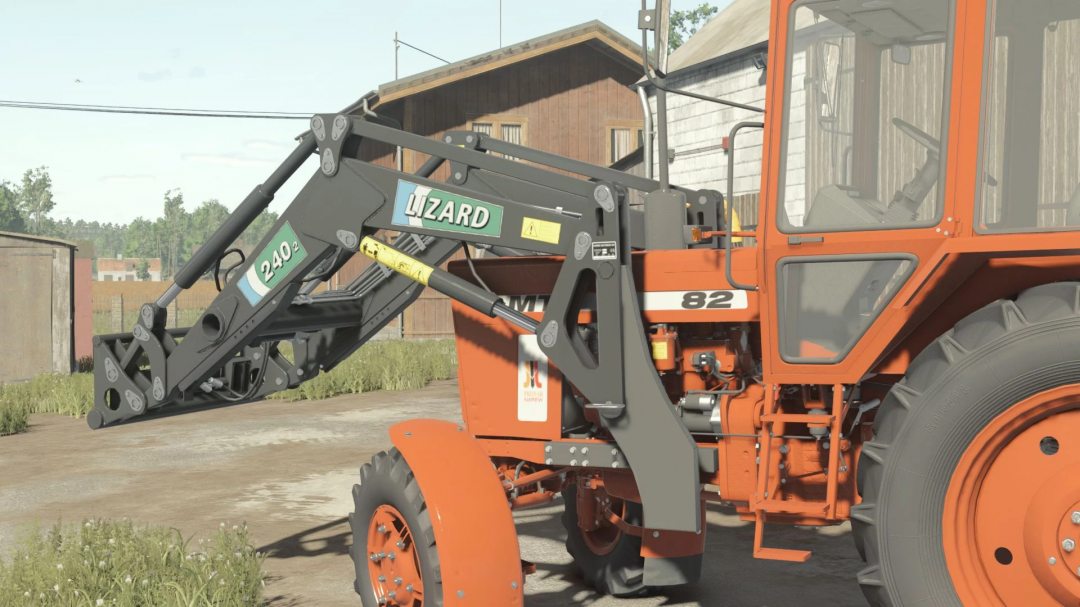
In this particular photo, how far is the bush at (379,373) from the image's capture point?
15.5 metres

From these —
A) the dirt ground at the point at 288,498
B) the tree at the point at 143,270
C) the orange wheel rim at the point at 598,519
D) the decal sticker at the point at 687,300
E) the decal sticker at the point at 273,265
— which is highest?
the tree at the point at 143,270

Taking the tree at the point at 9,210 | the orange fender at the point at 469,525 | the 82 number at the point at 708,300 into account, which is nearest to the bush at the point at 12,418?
the orange fender at the point at 469,525

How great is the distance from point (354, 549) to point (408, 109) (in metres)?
18.6

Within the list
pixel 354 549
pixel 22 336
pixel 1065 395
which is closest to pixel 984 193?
pixel 1065 395

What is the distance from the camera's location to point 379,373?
54.4 feet

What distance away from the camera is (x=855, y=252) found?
3930 millimetres

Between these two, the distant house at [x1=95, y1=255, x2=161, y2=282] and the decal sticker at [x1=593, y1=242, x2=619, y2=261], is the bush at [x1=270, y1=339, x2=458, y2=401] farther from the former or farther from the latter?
the distant house at [x1=95, y1=255, x2=161, y2=282]

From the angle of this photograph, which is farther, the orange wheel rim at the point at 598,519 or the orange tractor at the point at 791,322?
the orange wheel rim at the point at 598,519

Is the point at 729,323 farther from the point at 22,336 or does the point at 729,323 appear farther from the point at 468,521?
the point at 22,336

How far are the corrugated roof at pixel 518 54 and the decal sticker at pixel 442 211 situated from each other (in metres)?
17.3

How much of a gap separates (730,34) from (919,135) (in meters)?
12.6

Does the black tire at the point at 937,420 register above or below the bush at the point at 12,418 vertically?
above

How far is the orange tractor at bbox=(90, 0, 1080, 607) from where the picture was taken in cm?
351

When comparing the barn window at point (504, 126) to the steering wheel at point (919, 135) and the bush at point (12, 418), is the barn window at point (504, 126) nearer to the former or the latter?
the bush at point (12, 418)
